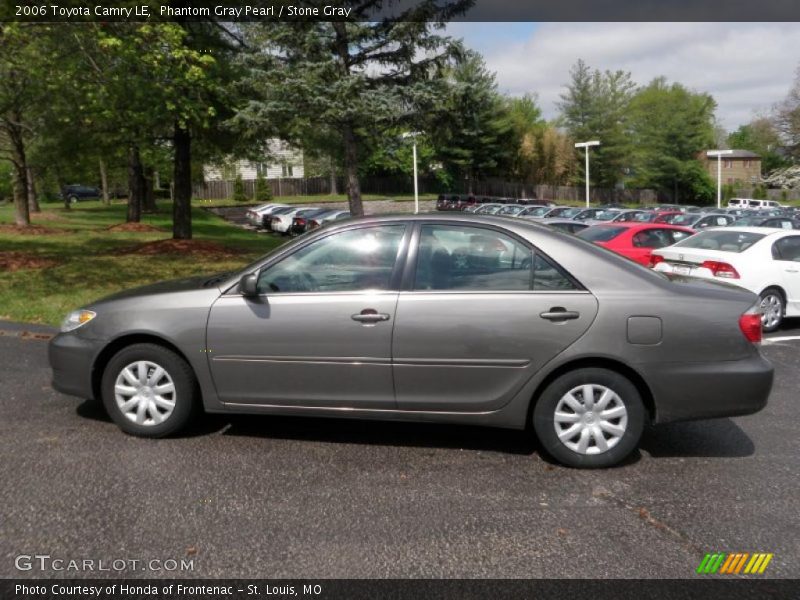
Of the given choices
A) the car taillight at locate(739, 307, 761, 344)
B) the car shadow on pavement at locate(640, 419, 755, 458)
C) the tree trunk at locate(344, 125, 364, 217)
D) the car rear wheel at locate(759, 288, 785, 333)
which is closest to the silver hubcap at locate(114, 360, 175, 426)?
the car shadow on pavement at locate(640, 419, 755, 458)

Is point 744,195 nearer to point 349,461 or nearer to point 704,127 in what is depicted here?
point 704,127

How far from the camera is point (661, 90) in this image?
278 feet

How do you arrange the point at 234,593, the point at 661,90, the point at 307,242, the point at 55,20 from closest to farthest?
the point at 234,593
the point at 307,242
the point at 55,20
the point at 661,90

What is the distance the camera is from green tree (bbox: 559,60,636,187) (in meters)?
63.6

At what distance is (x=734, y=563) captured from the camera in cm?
339

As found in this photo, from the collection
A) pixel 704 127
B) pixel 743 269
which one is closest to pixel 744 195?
Answer: pixel 704 127

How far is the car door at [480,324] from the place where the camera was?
4441 mm

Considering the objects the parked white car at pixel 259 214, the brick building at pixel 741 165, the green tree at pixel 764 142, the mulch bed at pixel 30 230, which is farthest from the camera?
the brick building at pixel 741 165

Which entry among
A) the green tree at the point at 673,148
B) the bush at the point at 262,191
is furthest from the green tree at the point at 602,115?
the bush at the point at 262,191

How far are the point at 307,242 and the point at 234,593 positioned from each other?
7.91ft

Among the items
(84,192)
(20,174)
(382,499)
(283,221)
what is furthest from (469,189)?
(382,499)

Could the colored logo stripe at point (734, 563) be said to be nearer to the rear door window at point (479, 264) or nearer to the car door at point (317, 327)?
the rear door window at point (479, 264)

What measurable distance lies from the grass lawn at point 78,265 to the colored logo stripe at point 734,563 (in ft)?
27.5

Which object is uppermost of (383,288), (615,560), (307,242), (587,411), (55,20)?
(55,20)
